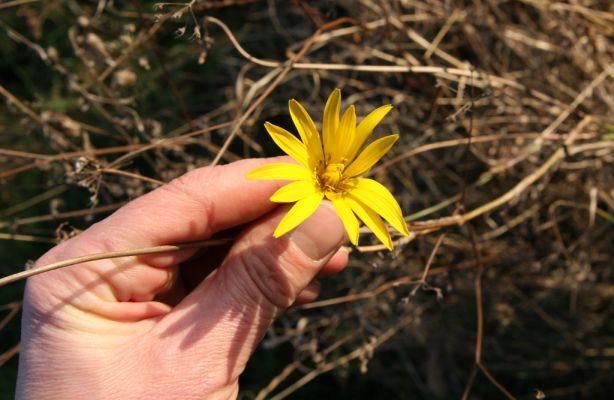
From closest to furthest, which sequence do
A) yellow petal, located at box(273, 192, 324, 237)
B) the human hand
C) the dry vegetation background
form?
yellow petal, located at box(273, 192, 324, 237), the human hand, the dry vegetation background

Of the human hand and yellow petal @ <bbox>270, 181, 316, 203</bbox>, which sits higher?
yellow petal @ <bbox>270, 181, 316, 203</bbox>

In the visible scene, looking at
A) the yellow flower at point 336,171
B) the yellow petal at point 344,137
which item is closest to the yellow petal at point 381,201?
the yellow flower at point 336,171

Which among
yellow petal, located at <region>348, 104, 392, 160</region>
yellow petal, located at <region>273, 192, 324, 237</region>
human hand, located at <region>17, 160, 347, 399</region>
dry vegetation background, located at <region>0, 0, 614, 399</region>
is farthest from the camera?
dry vegetation background, located at <region>0, 0, 614, 399</region>

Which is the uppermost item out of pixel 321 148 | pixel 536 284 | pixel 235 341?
pixel 321 148

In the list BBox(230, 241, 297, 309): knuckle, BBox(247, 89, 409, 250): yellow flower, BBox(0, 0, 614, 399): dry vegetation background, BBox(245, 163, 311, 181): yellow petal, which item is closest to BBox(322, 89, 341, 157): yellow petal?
BBox(247, 89, 409, 250): yellow flower

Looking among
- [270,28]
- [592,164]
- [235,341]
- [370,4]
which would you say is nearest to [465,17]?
[370,4]

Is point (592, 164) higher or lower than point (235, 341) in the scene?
lower

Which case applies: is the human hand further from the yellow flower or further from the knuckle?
the yellow flower

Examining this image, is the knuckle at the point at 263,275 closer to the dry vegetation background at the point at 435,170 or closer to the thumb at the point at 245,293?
the thumb at the point at 245,293

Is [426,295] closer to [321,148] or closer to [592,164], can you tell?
[592,164]
